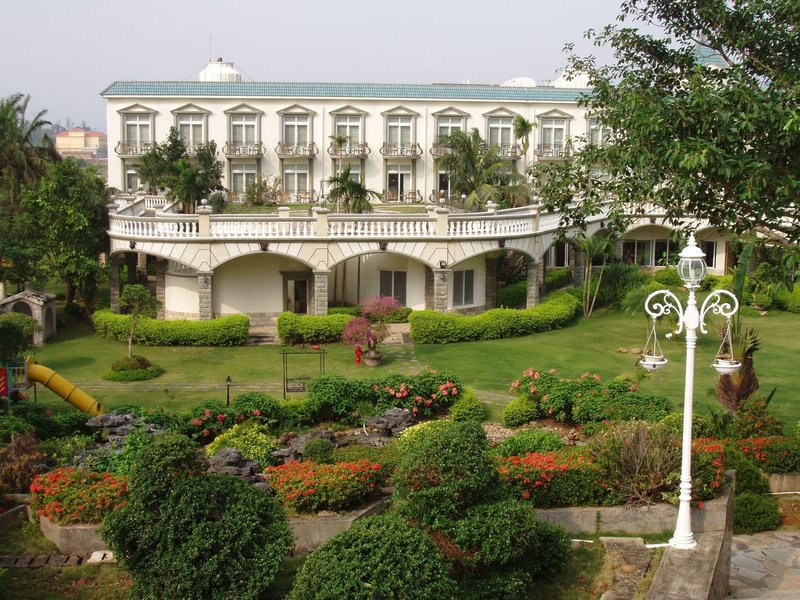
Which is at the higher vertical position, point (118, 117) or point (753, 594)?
point (118, 117)

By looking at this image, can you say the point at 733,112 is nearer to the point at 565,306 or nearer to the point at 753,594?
the point at 753,594

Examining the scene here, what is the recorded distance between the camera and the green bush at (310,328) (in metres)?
31.8

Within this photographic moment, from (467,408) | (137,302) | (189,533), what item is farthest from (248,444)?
(137,302)

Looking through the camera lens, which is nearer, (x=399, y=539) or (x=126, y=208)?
(x=399, y=539)

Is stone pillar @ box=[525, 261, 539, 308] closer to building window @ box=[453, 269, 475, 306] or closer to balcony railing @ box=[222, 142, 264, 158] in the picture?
building window @ box=[453, 269, 475, 306]

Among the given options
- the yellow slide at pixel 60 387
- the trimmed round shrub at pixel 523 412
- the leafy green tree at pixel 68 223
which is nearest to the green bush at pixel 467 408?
the trimmed round shrub at pixel 523 412

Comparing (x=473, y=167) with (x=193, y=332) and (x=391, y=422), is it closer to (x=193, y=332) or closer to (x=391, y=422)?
(x=193, y=332)

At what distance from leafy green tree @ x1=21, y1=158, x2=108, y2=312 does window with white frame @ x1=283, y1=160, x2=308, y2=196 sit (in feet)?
73.7

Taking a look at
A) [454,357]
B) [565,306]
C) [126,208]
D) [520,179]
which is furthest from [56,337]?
[520,179]

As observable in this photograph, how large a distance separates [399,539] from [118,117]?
52.1 metres

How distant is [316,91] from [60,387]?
36.8 meters

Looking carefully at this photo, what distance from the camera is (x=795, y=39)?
1702 cm

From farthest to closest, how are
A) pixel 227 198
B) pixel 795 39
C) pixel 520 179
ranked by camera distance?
pixel 227 198 < pixel 520 179 < pixel 795 39

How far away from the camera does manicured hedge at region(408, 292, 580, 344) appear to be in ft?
105
